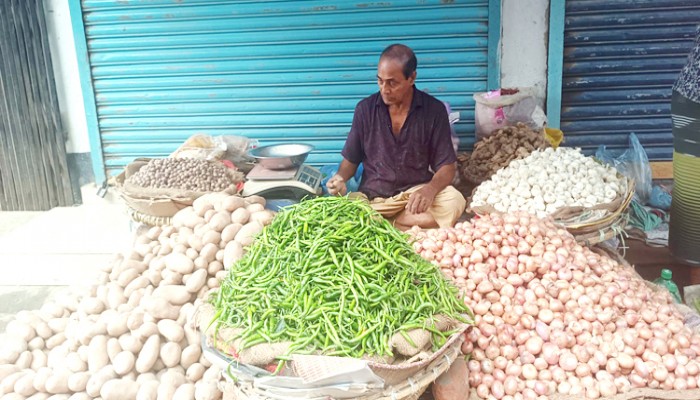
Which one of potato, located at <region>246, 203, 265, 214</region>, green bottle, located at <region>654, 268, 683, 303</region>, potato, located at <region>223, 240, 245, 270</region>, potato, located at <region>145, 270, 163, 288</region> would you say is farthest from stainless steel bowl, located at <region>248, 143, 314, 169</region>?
green bottle, located at <region>654, 268, 683, 303</region>

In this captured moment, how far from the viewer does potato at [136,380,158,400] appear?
2.27m

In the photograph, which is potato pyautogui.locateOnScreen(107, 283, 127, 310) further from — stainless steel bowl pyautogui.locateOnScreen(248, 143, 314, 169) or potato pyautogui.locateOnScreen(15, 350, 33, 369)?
stainless steel bowl pyautogui.locateOnScreen(248, 143, 314, 169)

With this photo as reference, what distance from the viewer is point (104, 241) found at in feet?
16.1

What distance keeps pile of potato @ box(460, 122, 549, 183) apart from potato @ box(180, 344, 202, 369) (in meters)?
2.63

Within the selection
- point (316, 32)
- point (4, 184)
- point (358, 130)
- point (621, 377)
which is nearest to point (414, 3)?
point (316, 32)

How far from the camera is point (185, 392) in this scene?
2291 millimetres

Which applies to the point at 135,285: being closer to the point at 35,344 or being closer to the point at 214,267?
the point at 214,267

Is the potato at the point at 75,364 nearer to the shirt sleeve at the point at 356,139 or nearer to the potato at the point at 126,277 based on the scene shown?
the potato at the point at 126,277

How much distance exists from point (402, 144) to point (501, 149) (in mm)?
880

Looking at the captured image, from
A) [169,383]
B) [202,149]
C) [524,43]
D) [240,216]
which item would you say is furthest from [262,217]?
[524,43]

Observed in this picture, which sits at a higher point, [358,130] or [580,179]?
[358,130]

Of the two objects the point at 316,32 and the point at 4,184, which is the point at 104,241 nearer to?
the point at 4,184

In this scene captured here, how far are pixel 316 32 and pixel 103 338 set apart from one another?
10.9ft

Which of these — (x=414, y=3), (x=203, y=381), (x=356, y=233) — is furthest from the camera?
(x=414, y=3)
